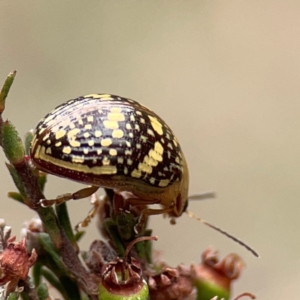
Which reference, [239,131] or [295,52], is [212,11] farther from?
[239,131]

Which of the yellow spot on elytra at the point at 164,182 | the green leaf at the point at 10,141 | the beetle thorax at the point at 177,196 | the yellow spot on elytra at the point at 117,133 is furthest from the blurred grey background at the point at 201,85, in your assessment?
the green leaf at the point at 10,141

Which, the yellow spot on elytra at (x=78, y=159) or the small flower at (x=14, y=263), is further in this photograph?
the yellow spot on elytra at (x=78, y=159)

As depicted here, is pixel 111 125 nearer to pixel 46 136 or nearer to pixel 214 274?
pixel 46 136

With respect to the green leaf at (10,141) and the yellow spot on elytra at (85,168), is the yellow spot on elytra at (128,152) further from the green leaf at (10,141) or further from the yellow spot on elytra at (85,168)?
the green leaf at (10,141)

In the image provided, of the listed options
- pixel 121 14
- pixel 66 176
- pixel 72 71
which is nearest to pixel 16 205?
pixel 72 71

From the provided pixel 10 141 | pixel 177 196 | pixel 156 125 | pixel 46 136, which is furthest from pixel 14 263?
pixel 177 196

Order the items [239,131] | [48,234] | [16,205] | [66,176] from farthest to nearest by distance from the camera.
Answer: [239,131] → [16,205] → [66,176] → [48,234]
